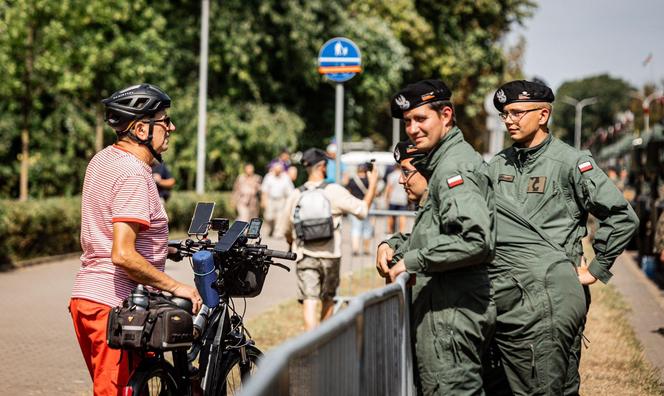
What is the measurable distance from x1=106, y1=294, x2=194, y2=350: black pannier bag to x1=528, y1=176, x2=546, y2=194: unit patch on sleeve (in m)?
1.93

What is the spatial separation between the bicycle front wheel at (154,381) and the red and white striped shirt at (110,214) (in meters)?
0.33

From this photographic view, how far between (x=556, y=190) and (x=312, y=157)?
404 centimetres

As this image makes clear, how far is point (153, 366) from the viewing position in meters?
4.38

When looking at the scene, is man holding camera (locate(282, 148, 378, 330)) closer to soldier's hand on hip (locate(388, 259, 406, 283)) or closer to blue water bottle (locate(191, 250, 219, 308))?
blue water bottle (locate(191, 250, 219, 308))

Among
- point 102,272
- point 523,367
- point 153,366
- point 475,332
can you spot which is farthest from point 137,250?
point 523,367

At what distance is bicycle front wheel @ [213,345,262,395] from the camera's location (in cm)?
496

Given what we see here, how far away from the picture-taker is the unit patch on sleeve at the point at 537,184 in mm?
5113

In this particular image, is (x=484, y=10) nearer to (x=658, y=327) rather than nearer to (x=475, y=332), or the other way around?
(x=658, y=327)

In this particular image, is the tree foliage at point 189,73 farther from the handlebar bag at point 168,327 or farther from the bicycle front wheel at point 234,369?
the handlebar bag at point 168,327

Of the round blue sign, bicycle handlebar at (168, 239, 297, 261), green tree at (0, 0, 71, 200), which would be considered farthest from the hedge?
bicycle handlebar at (168, 239, 297, 261)

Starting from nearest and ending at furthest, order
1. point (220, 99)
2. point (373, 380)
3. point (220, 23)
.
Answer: point (373, 380), point (220, 23), point (220, 99)

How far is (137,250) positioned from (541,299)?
1885 mm

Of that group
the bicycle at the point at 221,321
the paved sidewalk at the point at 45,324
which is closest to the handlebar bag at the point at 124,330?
the bicycle at the point at 221,321

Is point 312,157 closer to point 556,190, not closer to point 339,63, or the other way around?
point 339,63
